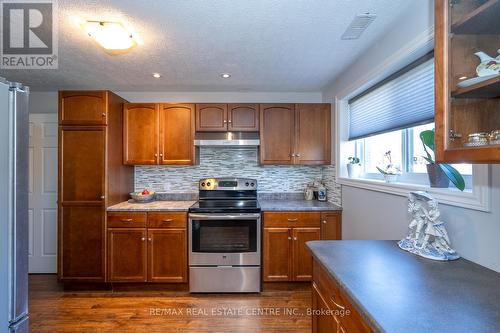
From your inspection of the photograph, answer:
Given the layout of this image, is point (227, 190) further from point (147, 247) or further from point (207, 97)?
point (207, 97)

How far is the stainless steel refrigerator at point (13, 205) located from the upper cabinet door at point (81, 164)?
1.59m

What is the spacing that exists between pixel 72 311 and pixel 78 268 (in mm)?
411

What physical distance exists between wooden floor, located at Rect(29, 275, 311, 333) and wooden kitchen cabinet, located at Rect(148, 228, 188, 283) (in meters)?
0.21

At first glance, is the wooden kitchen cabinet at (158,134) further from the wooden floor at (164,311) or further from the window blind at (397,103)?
the window blind at (397,103)

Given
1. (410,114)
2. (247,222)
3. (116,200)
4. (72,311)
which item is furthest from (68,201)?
(410,114)

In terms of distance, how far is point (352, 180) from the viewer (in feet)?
8.14

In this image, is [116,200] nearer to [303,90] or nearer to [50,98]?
[50,98]

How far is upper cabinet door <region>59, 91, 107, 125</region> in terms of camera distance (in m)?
2.64

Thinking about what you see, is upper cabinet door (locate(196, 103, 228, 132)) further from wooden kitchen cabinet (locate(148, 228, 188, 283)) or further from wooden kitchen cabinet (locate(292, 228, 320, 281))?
wooden kitchen cabinet (locate(292, 228, 320, 281))

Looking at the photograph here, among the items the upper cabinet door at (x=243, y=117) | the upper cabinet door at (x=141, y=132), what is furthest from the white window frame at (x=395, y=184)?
the upper cabinet door at (x=141, y=132)

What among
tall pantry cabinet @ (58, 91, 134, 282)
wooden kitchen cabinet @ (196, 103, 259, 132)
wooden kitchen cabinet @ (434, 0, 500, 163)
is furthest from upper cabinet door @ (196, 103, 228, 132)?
wooden kitchen cabinet @ (434, 0, 500, 163)

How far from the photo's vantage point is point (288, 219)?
2.71 metres

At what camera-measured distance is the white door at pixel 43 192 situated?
3.07 m

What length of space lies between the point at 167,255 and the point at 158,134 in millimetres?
1390
